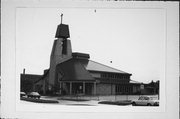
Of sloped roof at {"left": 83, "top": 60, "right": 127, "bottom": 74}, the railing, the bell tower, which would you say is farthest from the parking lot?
sloped roof at {"left": 83, "top": 60, "right": 127, "bottom": 74}

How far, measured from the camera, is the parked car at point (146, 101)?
2.95 m

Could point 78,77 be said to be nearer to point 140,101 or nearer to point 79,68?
point 79,68

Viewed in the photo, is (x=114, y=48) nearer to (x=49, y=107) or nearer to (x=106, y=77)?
(x=106, y=77)

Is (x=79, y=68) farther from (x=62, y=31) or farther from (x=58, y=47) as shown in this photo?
(x=62, y=31)

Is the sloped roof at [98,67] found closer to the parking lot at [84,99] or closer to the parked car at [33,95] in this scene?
the parking lot at [84,99]

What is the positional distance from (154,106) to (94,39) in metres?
0.97

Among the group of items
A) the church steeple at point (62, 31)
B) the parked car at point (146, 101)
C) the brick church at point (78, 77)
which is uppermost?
the church steeple at point (62, 31)

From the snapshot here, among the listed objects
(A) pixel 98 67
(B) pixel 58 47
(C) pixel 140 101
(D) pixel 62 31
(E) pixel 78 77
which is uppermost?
(D) pixel 62 31

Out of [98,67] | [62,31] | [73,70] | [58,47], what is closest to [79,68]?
[73,70]

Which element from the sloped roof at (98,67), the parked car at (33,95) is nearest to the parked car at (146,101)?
the sloped roof at (98,67)

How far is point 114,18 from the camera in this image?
2992mm

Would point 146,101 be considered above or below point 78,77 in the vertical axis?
below

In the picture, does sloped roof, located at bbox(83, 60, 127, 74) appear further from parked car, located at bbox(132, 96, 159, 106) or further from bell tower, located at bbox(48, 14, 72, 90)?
parked car, located at bbox(132, 96, 159, 106)

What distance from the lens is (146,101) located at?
9.77 feet
